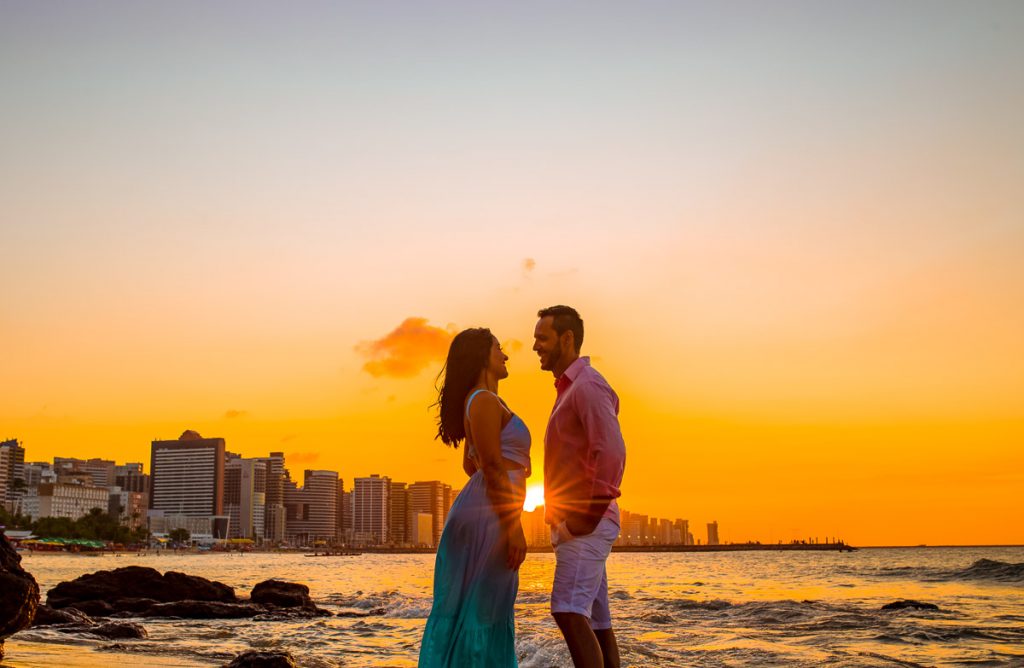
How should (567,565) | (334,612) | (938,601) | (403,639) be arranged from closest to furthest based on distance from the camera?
1. (567,565)
2. (403,639)
3. (334,612)
4. (938,601)

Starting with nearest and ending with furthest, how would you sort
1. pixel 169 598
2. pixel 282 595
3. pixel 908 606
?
pixel 169 598, pixel 908 606, pixel 282 595

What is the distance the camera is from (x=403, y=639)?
16891 millimetres

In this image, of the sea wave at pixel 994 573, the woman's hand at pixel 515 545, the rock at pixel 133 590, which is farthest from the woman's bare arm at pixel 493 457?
the sea wave at pixel 994 573

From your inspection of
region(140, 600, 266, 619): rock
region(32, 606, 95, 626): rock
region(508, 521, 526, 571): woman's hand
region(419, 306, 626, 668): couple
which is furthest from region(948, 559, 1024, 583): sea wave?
region(508, 521, 526, 571): woman's hand

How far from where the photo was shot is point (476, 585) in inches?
203

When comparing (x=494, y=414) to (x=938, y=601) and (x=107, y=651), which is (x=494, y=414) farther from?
(x=938, y=601)

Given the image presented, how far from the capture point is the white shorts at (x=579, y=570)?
17.8ft

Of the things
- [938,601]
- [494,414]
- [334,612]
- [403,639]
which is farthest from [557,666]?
[938,601]

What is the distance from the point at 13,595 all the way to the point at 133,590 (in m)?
15.5

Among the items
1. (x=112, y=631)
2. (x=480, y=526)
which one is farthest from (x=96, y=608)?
(x=480, y=526)

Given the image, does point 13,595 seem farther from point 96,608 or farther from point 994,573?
point 994,573

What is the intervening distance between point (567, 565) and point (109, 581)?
22.2 metres

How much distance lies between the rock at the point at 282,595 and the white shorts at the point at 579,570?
64.3 feet

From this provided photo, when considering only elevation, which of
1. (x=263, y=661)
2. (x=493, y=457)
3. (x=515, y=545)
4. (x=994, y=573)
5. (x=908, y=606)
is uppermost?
(x=493, y=457)
